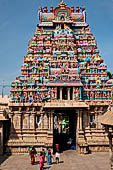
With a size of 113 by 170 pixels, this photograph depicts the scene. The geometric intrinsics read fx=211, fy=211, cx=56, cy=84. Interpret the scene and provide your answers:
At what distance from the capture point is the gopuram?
25789mm

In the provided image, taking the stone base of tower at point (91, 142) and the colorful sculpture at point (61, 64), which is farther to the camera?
the colorful sculpture at point (61, 64)

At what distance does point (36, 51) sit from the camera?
30312 millimetres

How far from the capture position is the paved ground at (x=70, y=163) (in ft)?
62.2

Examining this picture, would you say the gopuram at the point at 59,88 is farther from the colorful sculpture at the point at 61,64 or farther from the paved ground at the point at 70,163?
the paved ground at the point at 70,163

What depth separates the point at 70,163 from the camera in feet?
67.4

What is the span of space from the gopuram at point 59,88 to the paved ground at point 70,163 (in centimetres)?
143

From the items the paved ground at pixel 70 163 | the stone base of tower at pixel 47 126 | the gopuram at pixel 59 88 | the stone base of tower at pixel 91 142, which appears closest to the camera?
the paved ground at pixel 70 163

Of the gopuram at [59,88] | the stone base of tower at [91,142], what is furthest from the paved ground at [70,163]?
the gopuram at [59,88]

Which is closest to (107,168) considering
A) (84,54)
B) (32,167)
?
(32,167)

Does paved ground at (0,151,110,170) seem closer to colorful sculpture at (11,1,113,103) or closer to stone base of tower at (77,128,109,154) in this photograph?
stone base of tower at (77,128,109,154)

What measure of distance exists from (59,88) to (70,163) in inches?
398

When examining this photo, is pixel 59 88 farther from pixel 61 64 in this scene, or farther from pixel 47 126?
pixel 47 126

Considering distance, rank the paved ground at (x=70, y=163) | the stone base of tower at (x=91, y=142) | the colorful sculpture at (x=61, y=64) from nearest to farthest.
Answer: the paved ground at (x=70, y=163)
the stone base of tower at (x=91, y=142)
the colorful sculpture at (x=61, y=64)

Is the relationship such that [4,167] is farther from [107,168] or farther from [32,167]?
[107,168]
